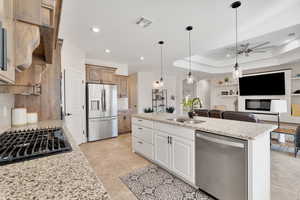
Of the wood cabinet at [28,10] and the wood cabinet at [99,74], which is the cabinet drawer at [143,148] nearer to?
the wood cabinet at [99,74]

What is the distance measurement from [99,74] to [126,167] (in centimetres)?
283

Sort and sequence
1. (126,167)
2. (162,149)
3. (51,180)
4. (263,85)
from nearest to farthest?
(51,180)
(162,149)
(126,167)
(263,85)

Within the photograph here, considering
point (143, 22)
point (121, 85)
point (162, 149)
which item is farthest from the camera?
point (121, 85)

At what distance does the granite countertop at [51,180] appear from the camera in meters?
0.49

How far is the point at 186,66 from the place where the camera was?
5.54 m

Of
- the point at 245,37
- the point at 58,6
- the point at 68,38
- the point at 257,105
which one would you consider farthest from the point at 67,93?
the point at 257,105

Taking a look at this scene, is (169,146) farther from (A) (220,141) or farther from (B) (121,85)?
(B) (121,85)

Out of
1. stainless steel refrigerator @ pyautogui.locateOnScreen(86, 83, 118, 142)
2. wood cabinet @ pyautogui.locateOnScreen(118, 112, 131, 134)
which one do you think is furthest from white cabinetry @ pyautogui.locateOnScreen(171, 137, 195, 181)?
wood cabinet @ pyautogui.locateOnScreen(118, 112, 131, 134)

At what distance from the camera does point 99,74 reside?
4.09 meters

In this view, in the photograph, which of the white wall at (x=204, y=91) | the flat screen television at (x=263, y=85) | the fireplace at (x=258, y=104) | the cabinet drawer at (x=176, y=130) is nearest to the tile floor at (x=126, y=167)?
the cabinet drawer at (x=176, y=130)

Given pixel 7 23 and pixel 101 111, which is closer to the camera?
pixel 7 23

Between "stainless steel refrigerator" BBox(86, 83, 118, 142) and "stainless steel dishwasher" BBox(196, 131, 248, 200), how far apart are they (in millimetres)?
3137

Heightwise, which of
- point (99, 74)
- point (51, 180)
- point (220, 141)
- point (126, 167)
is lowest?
point (126, 167)

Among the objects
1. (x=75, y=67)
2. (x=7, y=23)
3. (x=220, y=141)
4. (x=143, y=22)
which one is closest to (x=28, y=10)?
(x=7, y=23)
